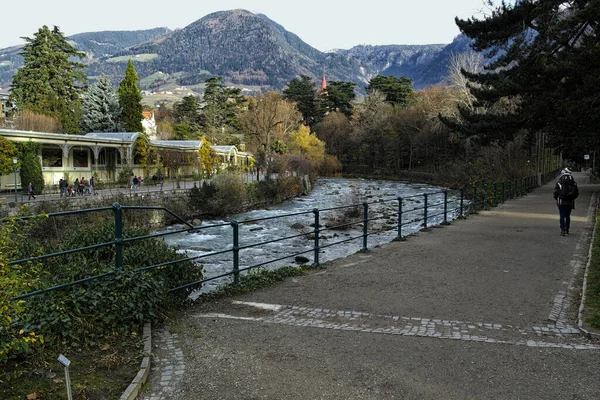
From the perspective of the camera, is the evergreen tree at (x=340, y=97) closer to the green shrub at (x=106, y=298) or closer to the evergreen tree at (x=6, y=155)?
the evergreen tree at (x=6, y=155)

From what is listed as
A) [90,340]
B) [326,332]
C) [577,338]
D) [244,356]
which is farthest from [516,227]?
[90,340]

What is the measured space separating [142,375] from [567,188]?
43.5 feet

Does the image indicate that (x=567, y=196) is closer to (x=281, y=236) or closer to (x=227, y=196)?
(x=281, y=236)

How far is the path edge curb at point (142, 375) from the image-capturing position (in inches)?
151

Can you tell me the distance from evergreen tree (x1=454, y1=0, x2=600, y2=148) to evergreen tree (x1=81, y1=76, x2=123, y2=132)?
47806 mm

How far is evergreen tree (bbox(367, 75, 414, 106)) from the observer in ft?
279

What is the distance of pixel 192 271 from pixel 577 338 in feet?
16.7

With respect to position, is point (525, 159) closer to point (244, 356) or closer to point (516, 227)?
point (516, 227)

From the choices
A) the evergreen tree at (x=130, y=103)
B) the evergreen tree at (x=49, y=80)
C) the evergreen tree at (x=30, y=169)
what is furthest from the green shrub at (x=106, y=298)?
the evergreen tree at (x=130, y=103)

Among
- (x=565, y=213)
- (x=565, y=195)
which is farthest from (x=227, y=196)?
(x=565, y=195)

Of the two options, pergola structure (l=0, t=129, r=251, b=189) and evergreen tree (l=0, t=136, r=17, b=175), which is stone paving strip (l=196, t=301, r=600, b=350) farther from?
pergola structure (l=0, t=129, r=251, b=189)

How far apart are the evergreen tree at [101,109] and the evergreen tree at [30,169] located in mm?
26582

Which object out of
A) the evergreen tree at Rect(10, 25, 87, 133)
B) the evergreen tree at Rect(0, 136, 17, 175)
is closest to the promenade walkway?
the evergreen tree at Rect(0, 136, 17, 175)

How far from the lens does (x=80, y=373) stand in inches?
163
